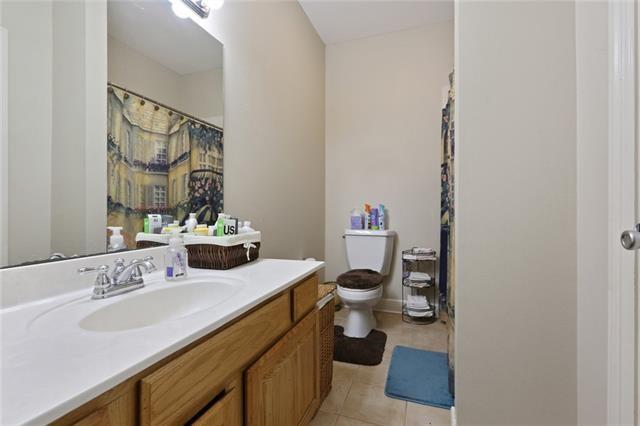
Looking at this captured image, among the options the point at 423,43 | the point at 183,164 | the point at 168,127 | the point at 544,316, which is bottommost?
the point at 544,316

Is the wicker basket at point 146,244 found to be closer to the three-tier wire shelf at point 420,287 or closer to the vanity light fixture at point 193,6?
the vanity light fixture at point 193,6

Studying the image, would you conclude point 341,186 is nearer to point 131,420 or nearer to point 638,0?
point 638,0

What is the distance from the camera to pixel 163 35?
125 cm

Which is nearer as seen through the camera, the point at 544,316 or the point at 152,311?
the point at 152,311

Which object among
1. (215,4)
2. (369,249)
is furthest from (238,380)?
(369,249)

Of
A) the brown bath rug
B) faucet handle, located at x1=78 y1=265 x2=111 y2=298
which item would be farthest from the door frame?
faucet handle, located at x1=78 y1=265 x2=111 y2=298

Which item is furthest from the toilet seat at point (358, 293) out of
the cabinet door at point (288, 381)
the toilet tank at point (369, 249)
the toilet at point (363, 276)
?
the cabinet door at point (288, 381)

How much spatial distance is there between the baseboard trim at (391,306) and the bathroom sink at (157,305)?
2.06 metres

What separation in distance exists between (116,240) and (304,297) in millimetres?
707

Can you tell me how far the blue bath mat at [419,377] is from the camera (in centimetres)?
152

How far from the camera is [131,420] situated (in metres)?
0.50

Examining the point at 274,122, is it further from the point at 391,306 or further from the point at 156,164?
the point at 391,306

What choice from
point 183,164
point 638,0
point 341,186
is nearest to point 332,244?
point 341,186

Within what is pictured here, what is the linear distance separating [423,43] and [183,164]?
2.38 metres
